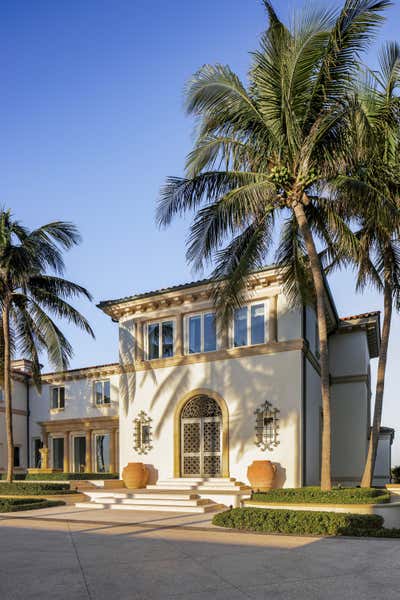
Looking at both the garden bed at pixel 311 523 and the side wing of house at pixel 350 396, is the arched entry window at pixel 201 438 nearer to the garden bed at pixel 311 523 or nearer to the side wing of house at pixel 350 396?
the side wing of house at pixel 350 396

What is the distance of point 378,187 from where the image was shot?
52.1ft

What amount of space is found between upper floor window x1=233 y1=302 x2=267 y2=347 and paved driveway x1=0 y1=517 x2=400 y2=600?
9576 millimetres

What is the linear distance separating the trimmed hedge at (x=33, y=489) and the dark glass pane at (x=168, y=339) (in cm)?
634

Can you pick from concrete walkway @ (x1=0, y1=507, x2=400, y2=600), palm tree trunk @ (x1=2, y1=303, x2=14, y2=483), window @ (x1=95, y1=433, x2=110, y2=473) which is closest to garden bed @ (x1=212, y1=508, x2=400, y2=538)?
concrete walkway @ (x1=0, y1=507, x2=400, y2=600)

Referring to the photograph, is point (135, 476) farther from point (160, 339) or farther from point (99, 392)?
point (99, 392)

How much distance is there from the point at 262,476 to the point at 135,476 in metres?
5.44

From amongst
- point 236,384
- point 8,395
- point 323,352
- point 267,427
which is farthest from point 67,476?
point 323,352

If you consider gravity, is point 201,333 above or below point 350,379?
above

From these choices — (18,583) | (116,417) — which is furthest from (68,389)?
(18,583)

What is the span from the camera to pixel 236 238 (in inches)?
675

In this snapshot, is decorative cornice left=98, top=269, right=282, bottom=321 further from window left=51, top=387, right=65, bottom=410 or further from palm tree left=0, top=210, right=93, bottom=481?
window left=51, top=387, right=65, bottom=410

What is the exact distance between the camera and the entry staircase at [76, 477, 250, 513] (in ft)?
58.2

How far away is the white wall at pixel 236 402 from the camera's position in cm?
1977

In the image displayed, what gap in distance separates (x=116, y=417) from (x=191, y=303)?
1171 centimetres
